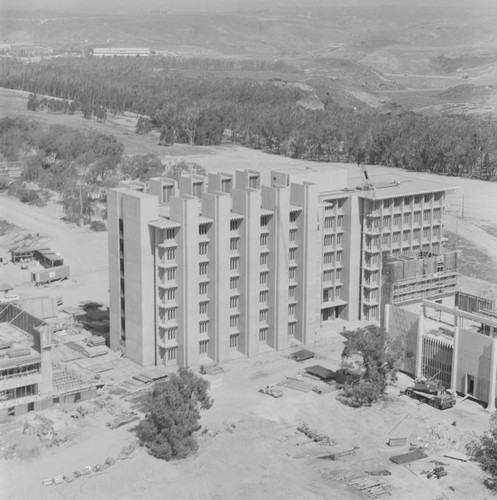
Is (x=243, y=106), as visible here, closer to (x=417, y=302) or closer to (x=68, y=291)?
(x=68, y=291)

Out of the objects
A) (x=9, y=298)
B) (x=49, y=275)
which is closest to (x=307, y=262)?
(x=9, y=298)

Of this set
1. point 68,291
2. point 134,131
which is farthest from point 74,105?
point 68,291

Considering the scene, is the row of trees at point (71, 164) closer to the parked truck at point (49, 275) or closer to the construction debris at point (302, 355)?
the parked truck at point (49, 275)

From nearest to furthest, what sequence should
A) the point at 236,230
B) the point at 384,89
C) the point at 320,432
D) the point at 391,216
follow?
1. the point at 320,432
2. the point at 236,230
3. the point at 391,216
4. the point at 384,89

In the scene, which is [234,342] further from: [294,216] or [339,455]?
[339,455]

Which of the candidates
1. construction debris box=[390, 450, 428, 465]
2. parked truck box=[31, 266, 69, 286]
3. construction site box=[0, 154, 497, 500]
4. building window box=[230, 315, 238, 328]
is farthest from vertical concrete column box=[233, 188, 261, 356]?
parked truck box=[31, 266, 69, 286]

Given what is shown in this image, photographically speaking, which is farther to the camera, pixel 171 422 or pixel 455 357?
pixel 455 357
